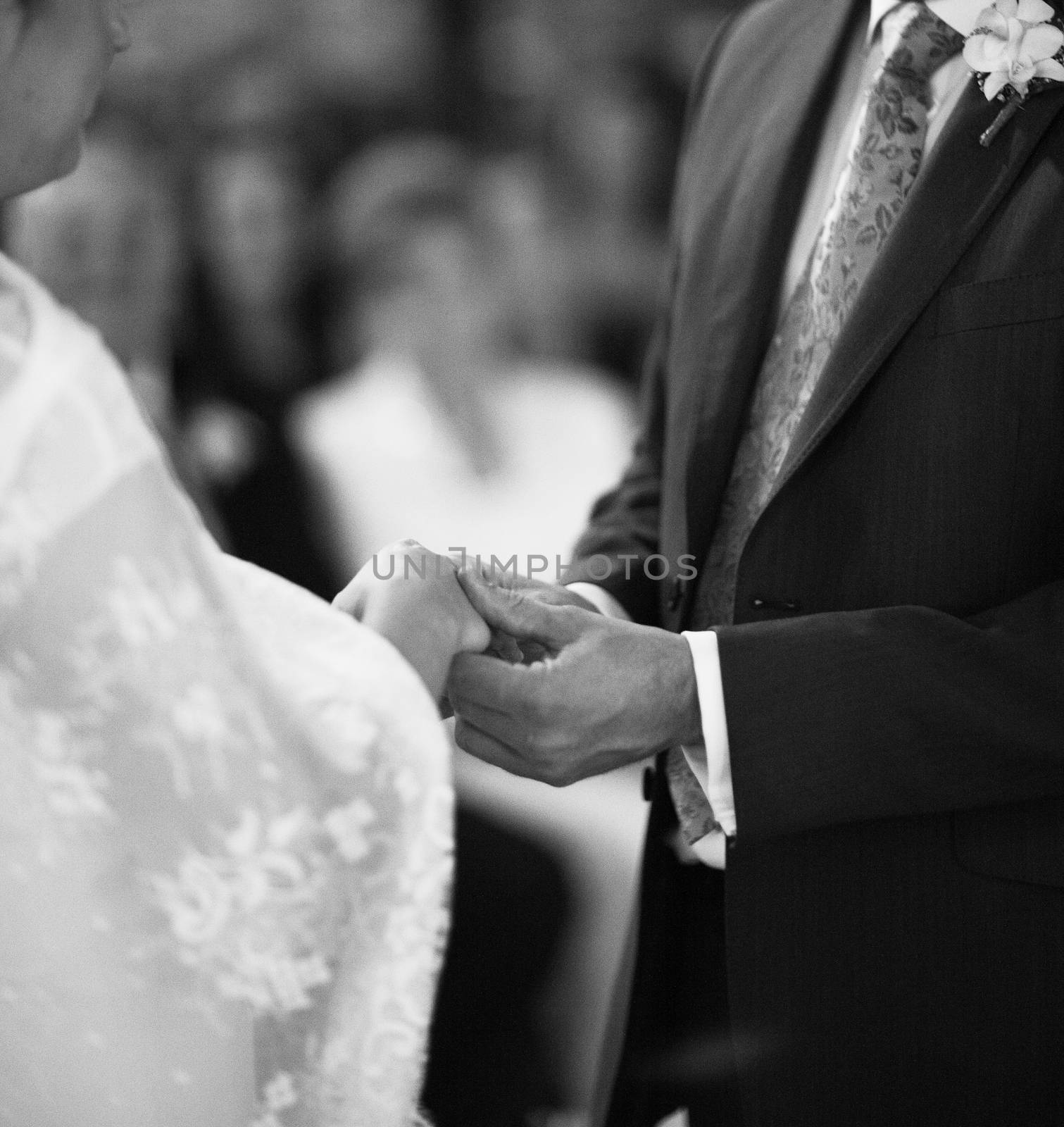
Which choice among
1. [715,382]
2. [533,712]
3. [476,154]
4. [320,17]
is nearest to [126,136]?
[320,17]

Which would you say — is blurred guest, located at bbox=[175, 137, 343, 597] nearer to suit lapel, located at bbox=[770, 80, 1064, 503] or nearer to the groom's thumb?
the groom's thumb

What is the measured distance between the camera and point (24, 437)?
2.74 ft

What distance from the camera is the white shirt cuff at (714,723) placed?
48.3 inches

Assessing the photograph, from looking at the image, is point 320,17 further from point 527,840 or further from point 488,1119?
point 488,1119

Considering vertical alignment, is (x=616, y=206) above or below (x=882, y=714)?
above

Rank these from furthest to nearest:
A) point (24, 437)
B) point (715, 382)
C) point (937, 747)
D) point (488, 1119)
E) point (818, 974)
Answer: point (488, 1119) → point (715, 382) → point (818, 974) → point (937, 747) → point (24, 437)

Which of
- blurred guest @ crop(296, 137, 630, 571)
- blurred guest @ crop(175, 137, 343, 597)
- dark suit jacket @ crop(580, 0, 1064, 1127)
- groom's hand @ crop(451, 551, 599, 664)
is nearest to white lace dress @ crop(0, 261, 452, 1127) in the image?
groom's hand @ crop(451, 551, 599, 664)

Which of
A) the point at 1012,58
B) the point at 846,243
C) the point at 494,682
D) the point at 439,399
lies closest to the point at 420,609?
the point at 494,682

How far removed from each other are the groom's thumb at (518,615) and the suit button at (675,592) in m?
0.24

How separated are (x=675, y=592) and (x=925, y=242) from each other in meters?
0.46

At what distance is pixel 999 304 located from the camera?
4.01 ft

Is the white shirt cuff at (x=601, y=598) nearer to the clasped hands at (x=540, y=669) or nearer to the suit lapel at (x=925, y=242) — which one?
the clasped hands at (x=540, y=669)

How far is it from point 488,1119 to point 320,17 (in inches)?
99.6

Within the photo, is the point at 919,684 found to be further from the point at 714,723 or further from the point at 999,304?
the point at 999,304
